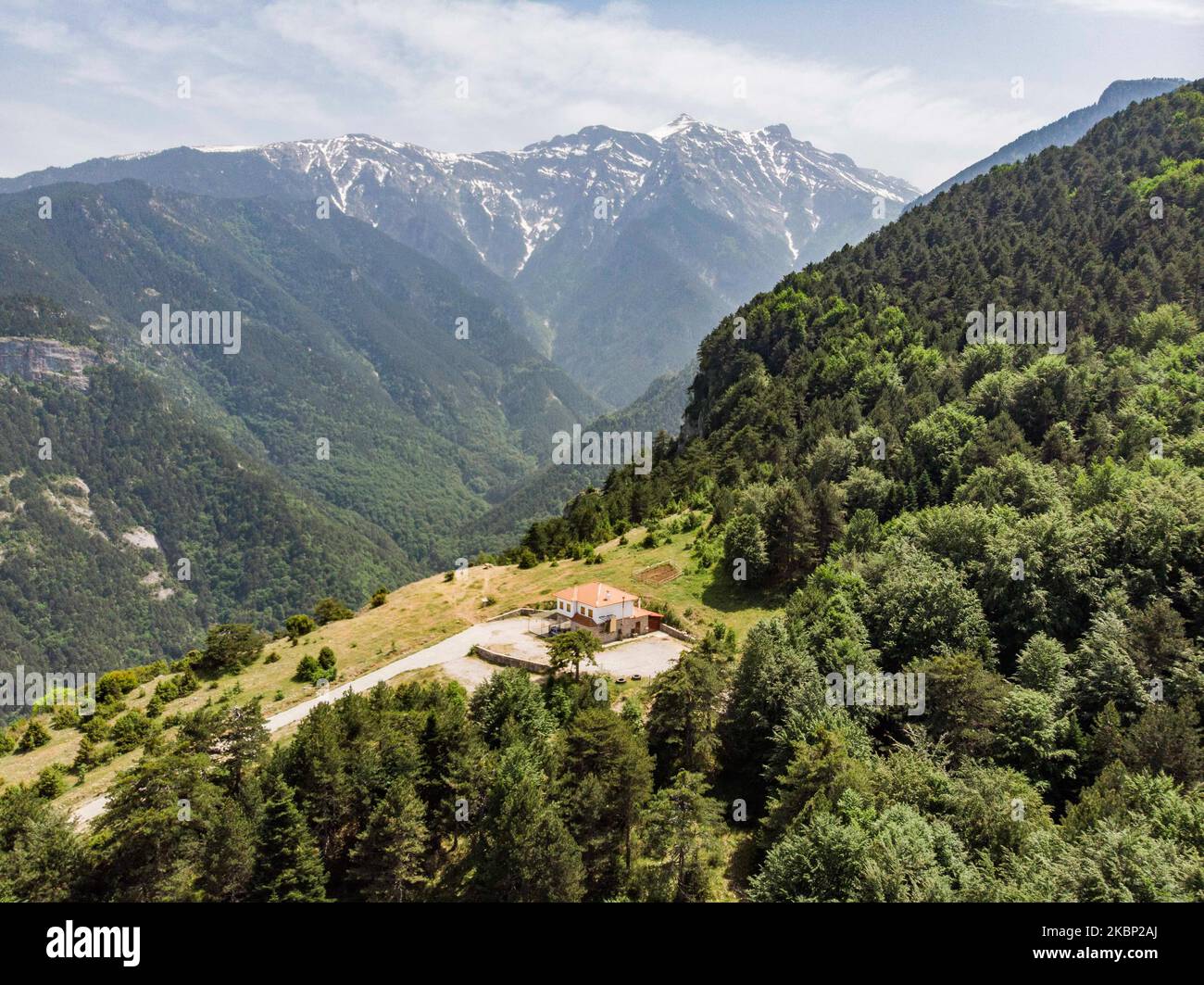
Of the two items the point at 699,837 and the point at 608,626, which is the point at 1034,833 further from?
the point at 608,626

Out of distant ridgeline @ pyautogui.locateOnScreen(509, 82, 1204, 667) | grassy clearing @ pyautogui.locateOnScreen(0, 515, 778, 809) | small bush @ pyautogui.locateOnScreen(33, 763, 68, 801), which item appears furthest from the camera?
distant ridgeline @ pyautogui.locateOnScreen(509, 82, 1204, 667)

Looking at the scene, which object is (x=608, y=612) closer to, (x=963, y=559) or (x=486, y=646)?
(x=486, y=646)

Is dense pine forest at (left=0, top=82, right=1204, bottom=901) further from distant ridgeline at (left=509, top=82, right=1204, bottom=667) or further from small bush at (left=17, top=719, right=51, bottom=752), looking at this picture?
small bush at (left=17, top=719, right=51, bottom=752)

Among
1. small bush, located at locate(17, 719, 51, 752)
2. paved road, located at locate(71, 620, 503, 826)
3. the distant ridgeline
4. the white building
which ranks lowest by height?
small bush, located at locate(17, 719, 51, 752)

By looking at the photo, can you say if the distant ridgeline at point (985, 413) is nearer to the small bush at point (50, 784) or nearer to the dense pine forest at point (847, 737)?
the dense pine forest at point (847, 737)

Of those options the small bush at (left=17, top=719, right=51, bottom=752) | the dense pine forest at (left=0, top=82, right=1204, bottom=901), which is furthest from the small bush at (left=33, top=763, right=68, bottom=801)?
the small bush at (left=17, top=719, right=51, bottom=752)

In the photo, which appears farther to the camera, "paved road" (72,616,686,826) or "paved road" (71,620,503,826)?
"paved road" (72,616,686,826)
